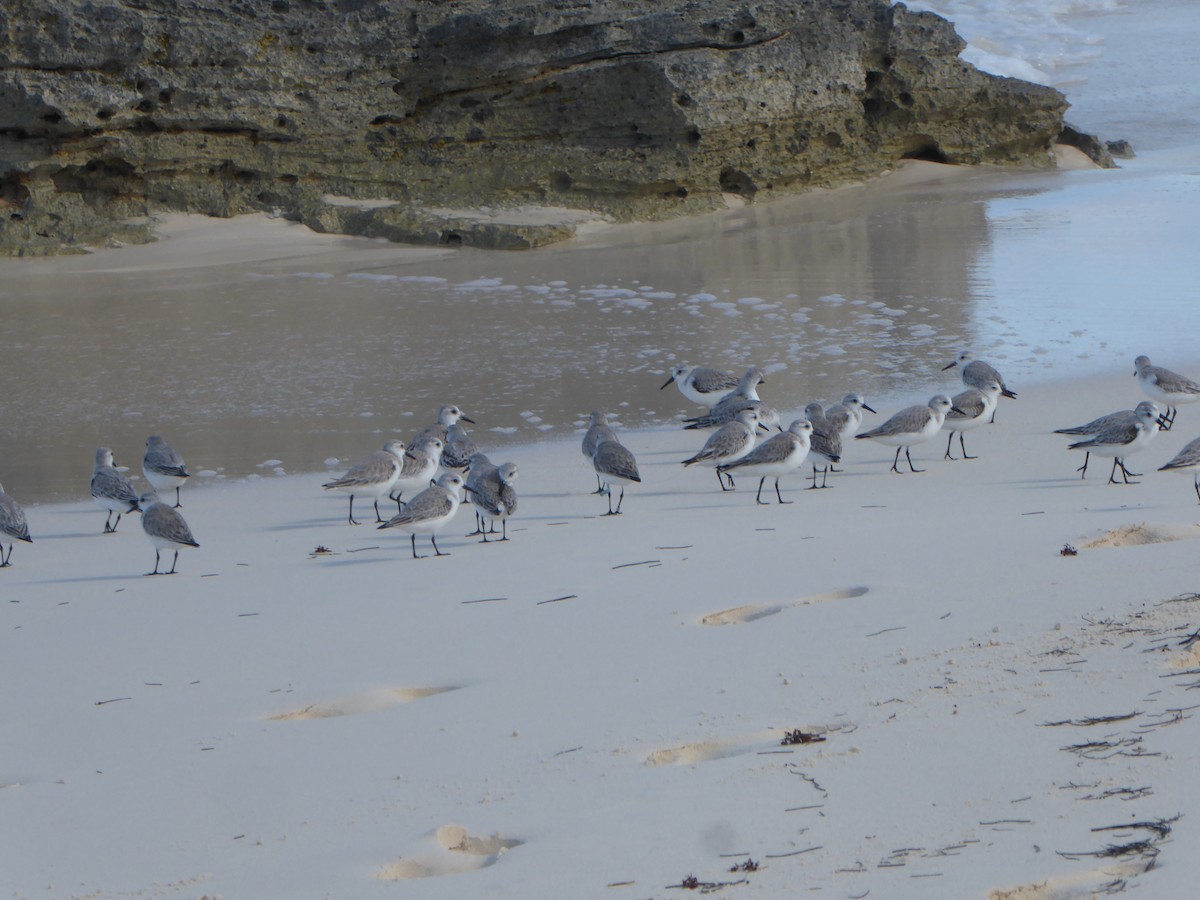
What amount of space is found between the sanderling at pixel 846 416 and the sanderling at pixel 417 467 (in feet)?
7.33

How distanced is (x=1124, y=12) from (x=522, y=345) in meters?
33.0

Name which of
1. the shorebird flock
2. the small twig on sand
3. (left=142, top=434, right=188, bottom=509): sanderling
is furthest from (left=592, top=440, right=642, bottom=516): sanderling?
(left=142, top=434, right=188, bottom=509): sanderling

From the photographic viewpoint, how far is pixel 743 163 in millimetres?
18703

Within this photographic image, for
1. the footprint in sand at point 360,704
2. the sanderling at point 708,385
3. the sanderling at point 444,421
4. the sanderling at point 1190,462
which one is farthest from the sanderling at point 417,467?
the sanderling at point 1190,462

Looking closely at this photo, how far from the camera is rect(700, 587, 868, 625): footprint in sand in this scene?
16.8ft

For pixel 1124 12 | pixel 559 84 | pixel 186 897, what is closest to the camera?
pixel 186 897

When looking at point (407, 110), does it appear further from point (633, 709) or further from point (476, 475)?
point (633, 709)

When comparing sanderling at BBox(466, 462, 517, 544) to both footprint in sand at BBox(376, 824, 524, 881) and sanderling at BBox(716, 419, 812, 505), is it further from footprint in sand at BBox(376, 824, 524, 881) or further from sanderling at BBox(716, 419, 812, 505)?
footprint in sand at BBox(376, 824, 524, 881)

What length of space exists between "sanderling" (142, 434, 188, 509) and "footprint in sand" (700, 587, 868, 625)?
3.84 meters

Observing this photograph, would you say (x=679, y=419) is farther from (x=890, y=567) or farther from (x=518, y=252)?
(x=518, y=252)

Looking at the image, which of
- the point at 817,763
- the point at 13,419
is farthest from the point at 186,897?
the point at 13,419

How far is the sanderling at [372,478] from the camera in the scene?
7344mm

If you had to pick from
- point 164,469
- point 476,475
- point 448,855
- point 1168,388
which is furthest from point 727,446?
point 448,855

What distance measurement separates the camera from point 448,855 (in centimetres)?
353
